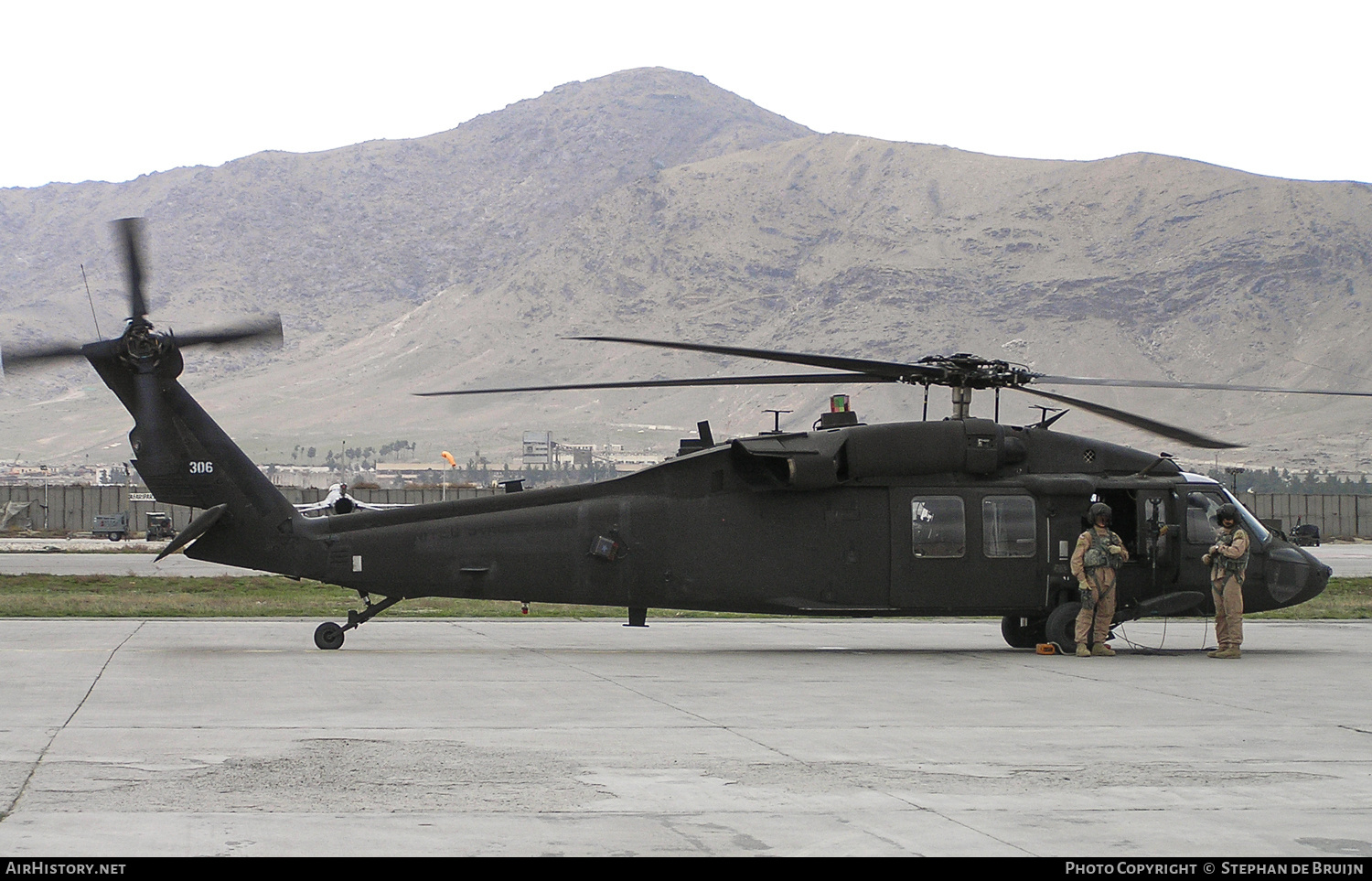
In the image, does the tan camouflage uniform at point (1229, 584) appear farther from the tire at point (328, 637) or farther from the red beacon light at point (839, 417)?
the tire at point (328, 637)

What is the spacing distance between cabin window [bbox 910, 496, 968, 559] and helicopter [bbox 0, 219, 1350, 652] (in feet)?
0.07

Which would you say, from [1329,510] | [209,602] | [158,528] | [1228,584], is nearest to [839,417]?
[1228,584]

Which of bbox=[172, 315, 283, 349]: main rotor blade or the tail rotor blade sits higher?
bbox=[172, 315, 283, 349]: main rotor blade

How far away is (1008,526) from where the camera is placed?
18.4 metres

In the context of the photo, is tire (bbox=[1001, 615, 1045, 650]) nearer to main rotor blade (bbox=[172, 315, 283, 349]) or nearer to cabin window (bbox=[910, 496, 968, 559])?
cabin window (bbox=[910, 496, 968, 559])

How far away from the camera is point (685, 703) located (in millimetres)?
13266

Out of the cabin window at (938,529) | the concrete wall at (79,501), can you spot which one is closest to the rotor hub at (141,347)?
the cabin window at (938,529)

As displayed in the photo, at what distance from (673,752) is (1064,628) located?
9.09 meters

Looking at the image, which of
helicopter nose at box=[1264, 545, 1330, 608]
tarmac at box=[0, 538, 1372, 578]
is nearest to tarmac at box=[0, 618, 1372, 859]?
helicopter nose at box=[1264, 545, 1330, 608]

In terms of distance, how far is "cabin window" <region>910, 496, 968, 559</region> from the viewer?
1827 cm

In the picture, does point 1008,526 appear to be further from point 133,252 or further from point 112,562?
point 112,562

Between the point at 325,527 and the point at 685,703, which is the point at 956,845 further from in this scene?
the point at 325,527

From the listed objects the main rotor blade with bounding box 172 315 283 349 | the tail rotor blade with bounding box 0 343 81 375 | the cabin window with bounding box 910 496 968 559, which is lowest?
the cabin window with bounding box 910 496 968 559

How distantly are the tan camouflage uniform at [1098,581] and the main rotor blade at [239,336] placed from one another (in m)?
9.78
